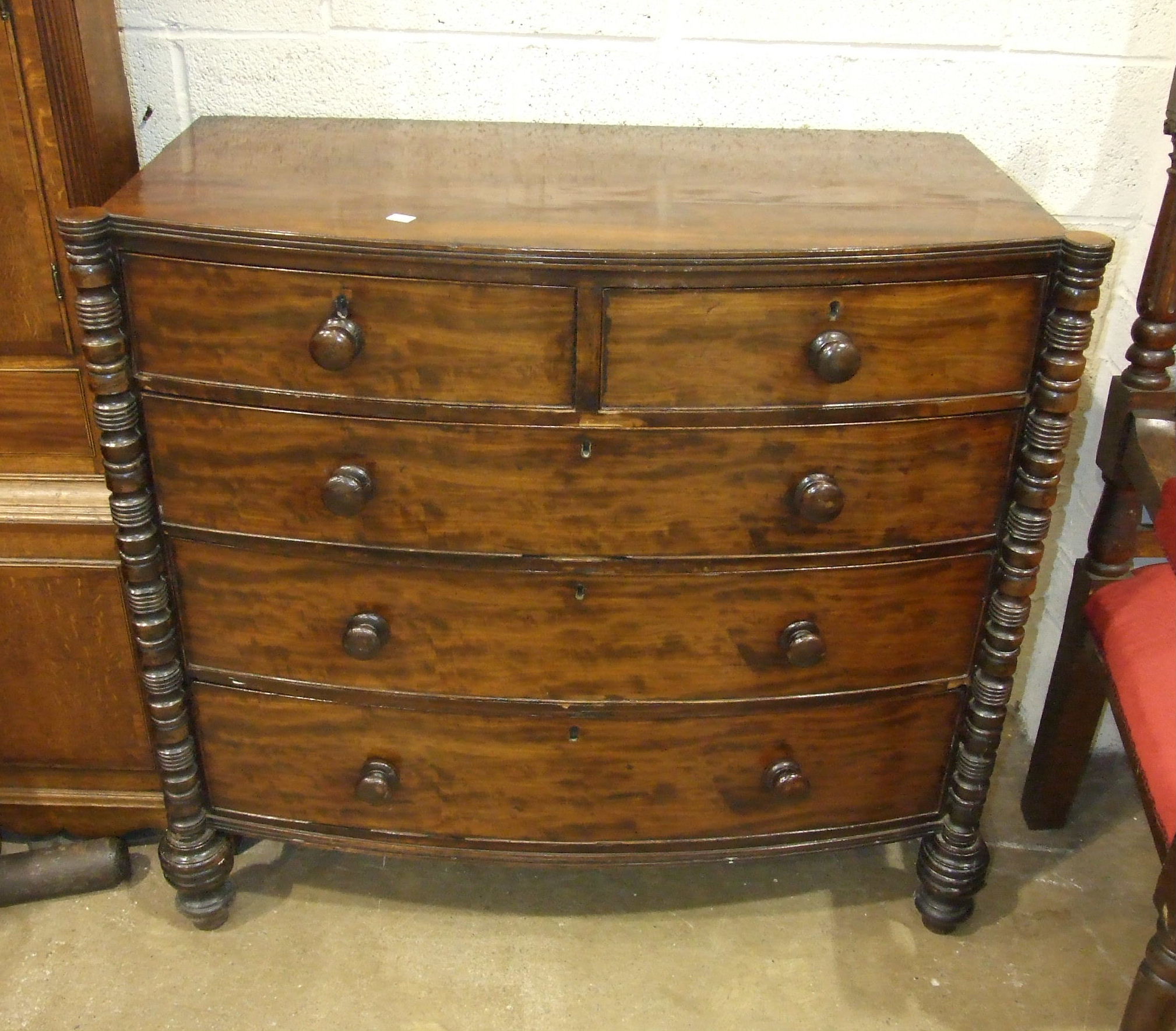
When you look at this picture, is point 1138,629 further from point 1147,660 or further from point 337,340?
point 337,340

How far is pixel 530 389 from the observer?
1422 millimetres

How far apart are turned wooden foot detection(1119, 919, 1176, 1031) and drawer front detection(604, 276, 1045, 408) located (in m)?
0.68

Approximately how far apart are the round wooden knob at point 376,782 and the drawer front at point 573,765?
1cm

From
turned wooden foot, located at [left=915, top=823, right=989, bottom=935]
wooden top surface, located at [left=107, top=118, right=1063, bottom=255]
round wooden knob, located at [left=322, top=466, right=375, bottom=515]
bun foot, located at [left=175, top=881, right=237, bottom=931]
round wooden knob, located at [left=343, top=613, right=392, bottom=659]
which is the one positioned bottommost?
bun foot, located at [left=175, top=881, right=237, bottom=931]

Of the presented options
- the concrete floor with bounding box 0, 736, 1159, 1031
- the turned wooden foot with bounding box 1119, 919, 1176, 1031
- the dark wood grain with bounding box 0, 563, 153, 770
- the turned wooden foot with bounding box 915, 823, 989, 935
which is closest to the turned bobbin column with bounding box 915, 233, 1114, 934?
the turned wooden foot with bounding box 915, 823, 989, 935

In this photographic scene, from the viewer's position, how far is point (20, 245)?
1.63m

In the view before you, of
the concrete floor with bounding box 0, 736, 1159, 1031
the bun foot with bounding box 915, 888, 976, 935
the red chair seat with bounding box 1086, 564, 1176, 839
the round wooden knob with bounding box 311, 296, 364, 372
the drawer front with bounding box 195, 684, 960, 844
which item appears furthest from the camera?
the bun foot with bounding box 915, 888, 976, 935

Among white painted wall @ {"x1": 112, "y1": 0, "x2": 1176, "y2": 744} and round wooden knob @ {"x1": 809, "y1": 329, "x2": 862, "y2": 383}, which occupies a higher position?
white painted wall @ {"x1": 112, "y1": 0, "x2": 1176, "y2": 744}

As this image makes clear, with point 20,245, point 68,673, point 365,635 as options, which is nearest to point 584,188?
point 365,635

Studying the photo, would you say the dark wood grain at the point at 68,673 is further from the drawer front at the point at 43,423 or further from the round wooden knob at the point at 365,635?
the round wooden knob at the point at 365,635

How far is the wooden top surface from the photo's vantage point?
1.37 m

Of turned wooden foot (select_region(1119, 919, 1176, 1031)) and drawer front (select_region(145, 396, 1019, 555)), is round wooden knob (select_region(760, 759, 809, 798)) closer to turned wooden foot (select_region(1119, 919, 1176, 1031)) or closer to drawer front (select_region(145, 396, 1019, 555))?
drawer front (select_region(145, 396, 1019, 555))

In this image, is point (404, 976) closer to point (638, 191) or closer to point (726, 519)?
point (726, 519)

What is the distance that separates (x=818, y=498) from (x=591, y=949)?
852 mm
